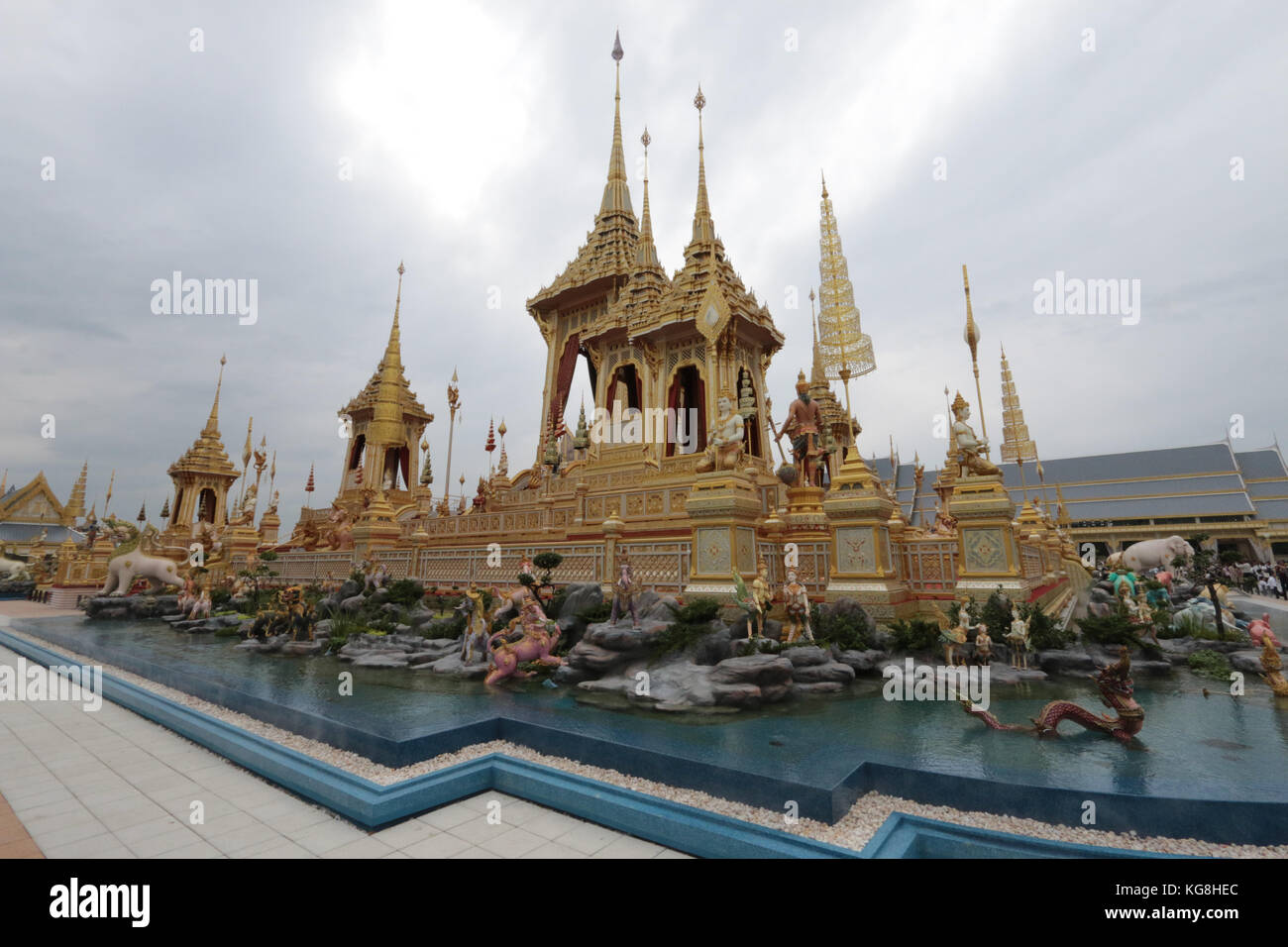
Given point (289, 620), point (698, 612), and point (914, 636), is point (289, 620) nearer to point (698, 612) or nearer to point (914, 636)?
point (698, 612)

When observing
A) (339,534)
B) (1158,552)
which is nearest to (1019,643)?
(1158,552)

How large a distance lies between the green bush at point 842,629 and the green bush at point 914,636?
404 mm

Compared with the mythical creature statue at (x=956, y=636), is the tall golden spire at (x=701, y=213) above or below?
above

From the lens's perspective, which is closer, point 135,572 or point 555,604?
point 555,604

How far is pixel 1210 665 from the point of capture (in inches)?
295

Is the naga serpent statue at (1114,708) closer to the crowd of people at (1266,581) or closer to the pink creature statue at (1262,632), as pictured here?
the pink creature statue at (1262,632)

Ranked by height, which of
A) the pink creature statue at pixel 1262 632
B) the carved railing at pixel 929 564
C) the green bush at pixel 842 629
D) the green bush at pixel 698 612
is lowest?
the green bush at pixel 842 629

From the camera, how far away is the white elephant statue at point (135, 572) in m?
17.6

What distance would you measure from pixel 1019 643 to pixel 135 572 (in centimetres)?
2409

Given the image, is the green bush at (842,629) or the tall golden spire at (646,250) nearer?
the green bush at (842,629)

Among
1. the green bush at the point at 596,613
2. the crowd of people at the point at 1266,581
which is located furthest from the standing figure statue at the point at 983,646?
the crowd of people at the point at 1266,581
